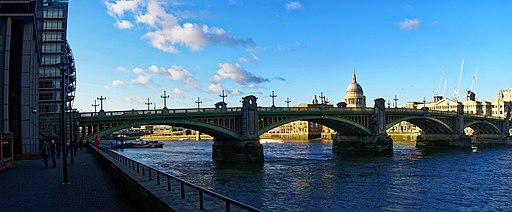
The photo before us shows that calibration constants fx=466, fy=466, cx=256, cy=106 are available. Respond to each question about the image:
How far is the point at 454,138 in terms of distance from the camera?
346 ft

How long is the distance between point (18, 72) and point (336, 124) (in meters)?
56.1

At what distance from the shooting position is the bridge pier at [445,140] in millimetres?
104062

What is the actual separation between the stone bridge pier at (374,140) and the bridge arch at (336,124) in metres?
1.18

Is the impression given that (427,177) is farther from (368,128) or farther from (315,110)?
(368,128)

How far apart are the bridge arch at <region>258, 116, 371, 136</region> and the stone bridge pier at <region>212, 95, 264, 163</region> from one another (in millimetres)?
2192

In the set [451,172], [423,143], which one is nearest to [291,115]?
[451,172]

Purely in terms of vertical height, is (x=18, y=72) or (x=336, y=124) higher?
(x=18, y=72)

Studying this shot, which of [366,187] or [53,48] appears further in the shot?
[53,48]

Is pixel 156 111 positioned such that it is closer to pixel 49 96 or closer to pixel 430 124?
pixel 49 96

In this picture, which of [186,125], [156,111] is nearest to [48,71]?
[156,111]

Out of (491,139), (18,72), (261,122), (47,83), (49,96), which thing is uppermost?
(47,83)

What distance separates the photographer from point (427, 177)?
46.2 metres

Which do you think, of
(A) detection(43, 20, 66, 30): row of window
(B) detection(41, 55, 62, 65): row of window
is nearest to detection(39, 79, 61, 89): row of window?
(B) detection(41, 55, 62, 65): row of window

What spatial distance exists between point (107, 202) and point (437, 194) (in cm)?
2647
